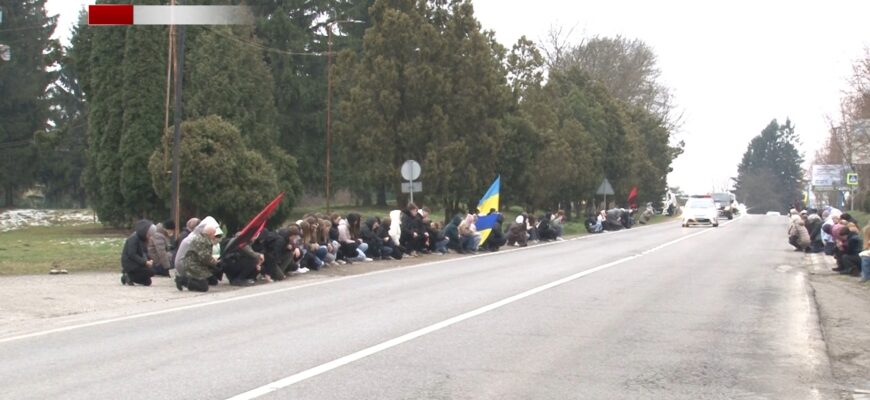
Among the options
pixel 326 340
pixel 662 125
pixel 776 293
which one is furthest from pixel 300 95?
pixel 326 340

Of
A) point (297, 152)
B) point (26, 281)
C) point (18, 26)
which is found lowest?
point (26, 281)

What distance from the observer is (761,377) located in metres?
9.81

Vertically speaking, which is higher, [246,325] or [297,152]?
[297,152]

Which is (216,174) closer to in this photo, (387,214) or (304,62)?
(387,214)

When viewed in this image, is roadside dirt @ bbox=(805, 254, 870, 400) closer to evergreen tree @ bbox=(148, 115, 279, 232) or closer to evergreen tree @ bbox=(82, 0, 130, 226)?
evergreen tree @ bbox=(148, 115, 279, 232)

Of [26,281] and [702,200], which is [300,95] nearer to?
[702,200]

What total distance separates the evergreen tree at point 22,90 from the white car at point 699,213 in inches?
1748

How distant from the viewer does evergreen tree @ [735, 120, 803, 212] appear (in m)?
182

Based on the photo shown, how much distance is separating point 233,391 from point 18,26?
2877 inches

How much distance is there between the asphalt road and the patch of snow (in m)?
45.7

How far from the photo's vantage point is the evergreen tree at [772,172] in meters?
182

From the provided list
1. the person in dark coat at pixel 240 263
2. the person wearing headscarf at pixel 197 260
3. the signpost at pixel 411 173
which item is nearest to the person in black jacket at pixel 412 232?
the signpost at pixel 411 173

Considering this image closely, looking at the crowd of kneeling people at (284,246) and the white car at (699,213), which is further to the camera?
the white car at (699,213)

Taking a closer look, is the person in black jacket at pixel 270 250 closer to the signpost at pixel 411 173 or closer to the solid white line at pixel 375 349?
the solid white line at pixel 375 349
